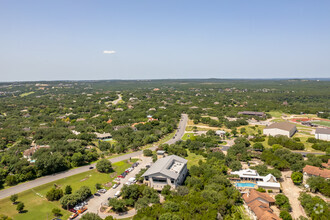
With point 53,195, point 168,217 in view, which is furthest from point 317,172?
point 53,195

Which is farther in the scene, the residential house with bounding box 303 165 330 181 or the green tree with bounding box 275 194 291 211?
the residential house with bounding box 303 165 330 181

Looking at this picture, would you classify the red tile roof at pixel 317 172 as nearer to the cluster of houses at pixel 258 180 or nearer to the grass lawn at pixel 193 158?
the cluster of houses at pixel 258 180

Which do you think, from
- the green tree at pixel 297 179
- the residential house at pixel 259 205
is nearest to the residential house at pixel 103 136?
the residential house at pixel 259 205

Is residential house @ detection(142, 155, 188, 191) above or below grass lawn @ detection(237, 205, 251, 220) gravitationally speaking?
above

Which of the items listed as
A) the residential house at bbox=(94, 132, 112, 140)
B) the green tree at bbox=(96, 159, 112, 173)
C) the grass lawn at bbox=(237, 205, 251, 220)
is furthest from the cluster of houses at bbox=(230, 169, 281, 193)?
the residential house at bbox=(94, 132, 112, 140)

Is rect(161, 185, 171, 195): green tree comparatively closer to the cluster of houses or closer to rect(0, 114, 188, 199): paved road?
the cluster of houses

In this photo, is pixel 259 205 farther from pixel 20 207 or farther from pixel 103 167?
pixel 20 207
